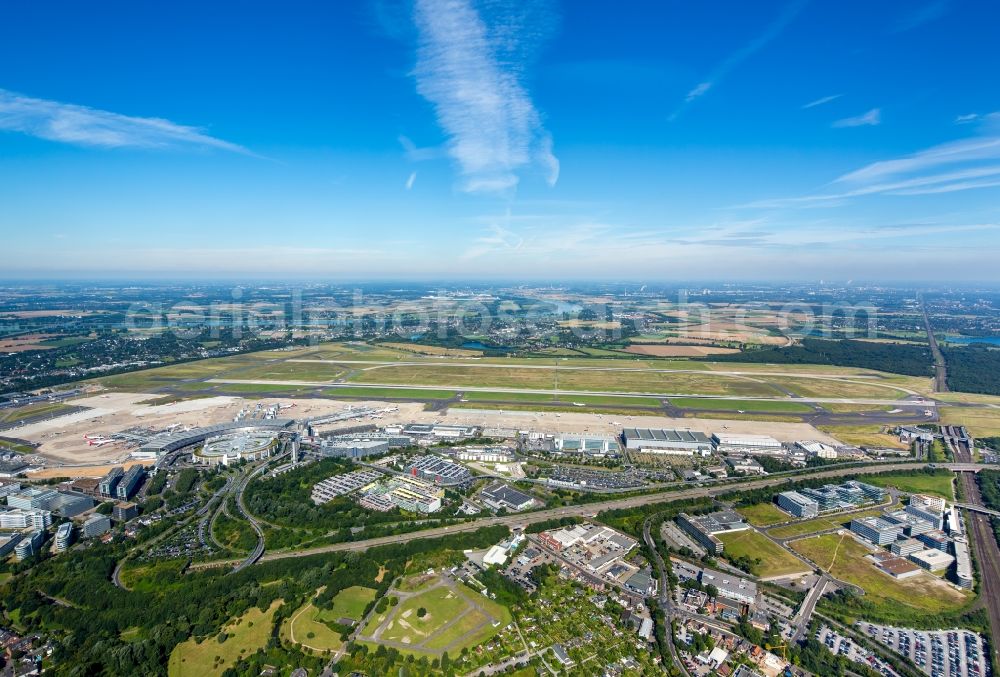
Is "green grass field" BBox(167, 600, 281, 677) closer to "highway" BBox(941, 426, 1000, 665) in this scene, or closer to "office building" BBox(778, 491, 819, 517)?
"highway" BBox(941, 426, 1000, 665)

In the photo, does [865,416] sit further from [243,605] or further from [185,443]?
[185,443]

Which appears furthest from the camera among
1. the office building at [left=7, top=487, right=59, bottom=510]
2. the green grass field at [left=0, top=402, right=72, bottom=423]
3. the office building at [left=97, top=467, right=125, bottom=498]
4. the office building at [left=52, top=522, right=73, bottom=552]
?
the green grass field at [left=0, top=402, right=72, bottom=423]

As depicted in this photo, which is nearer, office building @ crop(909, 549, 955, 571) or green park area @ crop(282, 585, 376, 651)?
green park area @ crop(282, 585, 376, 651)

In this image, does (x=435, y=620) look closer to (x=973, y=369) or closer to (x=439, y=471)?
(x=439, y=471)

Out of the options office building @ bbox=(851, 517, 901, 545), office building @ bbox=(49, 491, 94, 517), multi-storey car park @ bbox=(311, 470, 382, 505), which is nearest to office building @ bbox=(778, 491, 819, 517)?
office building @ bbox=(851, 517, 901, 545)

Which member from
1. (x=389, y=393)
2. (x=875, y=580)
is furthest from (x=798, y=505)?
(x=389, y=393)
